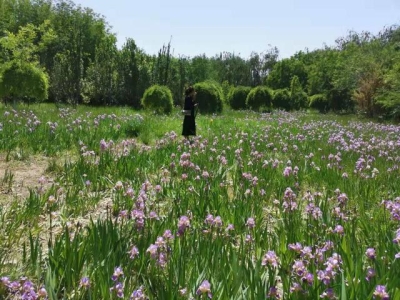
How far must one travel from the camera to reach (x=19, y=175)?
237 inches

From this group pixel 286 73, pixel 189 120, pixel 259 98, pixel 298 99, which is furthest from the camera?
pixel 286 73

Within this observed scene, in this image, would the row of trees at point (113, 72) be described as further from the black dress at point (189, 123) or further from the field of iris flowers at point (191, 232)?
the field of iris flowers at point (191, 232)

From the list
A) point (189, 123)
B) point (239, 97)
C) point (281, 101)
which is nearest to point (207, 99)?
point (239, 97)

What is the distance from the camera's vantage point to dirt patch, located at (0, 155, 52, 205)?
5.00 metres

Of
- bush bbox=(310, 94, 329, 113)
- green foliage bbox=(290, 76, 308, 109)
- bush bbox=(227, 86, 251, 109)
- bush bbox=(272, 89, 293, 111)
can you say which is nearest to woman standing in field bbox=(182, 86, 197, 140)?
bush bbox=(227, 86, 251, 109)

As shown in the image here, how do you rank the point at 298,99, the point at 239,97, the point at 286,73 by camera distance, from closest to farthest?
the point at 239,97, the point at 298,99, the point at 286,73

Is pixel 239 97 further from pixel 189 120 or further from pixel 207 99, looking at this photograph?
pixel 189 120

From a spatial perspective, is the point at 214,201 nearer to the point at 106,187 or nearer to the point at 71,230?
the point at 71,230

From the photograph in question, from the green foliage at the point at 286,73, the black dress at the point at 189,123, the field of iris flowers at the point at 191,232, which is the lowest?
the field of iris flowers at the point at 191,232

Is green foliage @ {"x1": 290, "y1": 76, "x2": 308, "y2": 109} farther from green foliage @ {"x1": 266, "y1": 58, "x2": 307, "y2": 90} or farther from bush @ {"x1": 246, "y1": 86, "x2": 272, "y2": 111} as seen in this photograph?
green foliage @ {"x1": 266, "y1": 58, "x2": 307, "y2": 90}

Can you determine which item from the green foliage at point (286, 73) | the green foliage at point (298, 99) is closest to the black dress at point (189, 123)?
the green foliage at point (298, 99)

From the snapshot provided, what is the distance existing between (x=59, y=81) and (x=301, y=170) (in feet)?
82.1

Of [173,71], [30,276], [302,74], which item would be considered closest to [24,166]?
[30,276]

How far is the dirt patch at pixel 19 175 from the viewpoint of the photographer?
500 centimetres
